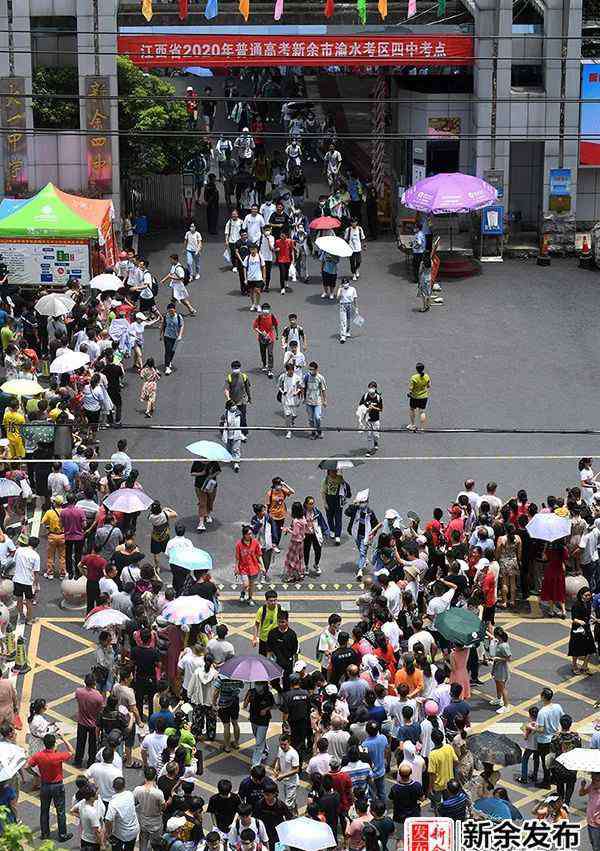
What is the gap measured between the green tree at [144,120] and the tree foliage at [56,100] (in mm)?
1083

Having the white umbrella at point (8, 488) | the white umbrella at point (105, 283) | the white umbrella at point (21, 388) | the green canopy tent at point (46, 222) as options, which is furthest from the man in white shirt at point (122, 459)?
the green canopy tent at point (46, 222)

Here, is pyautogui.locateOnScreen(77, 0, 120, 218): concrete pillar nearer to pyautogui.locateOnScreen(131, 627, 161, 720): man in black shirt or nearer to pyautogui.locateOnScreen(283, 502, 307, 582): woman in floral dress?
pyautogui.locateOnScreen(283, 502, 307, 582): woman in floral dress

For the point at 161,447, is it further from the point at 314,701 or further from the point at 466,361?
the point at 314,701

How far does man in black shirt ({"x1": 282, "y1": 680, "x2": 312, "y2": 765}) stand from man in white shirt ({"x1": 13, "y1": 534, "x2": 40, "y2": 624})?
498 centimetres

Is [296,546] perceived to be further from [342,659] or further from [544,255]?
[544,255]

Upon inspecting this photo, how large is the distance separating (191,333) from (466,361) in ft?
18.8

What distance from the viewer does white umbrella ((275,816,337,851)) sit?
1908 cm

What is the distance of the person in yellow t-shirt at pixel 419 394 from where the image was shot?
32.7 meters

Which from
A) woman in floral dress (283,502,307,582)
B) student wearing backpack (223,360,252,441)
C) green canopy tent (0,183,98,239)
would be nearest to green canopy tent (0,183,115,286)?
green canopy tent (0,183,98,239)

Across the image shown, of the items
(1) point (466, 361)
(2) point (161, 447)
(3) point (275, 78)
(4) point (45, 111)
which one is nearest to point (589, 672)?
(2) point (161, 447)

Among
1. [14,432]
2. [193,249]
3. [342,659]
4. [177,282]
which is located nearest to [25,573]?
[14,432]

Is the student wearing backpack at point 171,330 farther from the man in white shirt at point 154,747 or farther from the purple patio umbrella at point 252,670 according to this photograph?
the man in white shirt at point 154,747

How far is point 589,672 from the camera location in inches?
1021

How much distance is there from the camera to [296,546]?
2831cm
